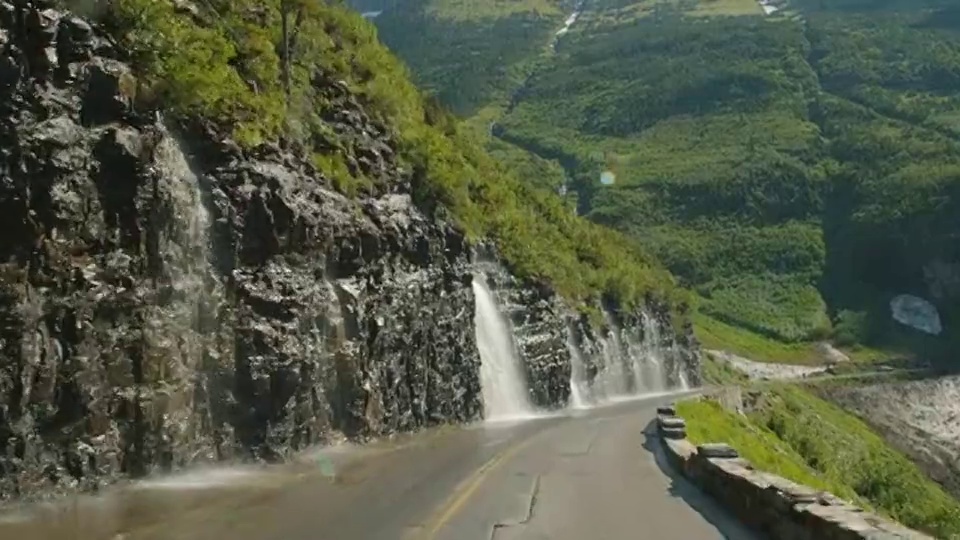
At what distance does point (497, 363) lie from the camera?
5484 centimetres

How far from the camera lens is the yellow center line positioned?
52.4ft

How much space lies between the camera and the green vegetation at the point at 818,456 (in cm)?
3294

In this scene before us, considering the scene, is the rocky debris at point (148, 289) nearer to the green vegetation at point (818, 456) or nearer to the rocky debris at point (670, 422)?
the rocky debris at point (670, 422)

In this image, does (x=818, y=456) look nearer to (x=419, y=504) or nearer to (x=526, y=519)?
(x=419, y=504)

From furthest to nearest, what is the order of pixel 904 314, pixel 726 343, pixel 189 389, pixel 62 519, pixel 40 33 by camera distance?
pixel 904 314
pixel 726 343
pixel 189 389
pixel 40 33
pixel 62 519

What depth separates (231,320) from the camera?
26.9 meters

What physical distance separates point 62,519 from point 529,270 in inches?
1813

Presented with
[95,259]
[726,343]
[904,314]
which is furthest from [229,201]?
[904,314]

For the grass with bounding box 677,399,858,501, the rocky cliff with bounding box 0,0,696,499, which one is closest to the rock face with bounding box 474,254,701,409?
the grass with bounding box 677,399,858,501

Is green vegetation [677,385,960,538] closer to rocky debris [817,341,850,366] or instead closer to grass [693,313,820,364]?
grass [693,313,820,364]

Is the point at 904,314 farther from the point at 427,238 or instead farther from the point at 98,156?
the point at 98,156

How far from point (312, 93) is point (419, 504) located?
2253cm

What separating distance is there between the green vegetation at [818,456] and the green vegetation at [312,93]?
1451 cm

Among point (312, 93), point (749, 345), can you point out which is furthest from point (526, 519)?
point (749, 345)
